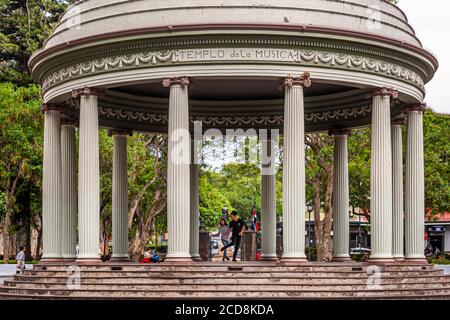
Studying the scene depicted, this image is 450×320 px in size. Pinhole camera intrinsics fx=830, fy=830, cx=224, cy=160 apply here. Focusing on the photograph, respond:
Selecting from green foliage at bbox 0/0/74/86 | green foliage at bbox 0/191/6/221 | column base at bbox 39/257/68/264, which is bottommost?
column base at bbox 39/257/68/264

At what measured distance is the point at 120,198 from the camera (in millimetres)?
36625

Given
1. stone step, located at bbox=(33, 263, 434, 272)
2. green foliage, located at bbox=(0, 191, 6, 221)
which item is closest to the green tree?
green foliage, located at bbox=(0, 191, 6, 221)

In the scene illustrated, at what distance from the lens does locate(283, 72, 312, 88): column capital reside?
92.0 ft

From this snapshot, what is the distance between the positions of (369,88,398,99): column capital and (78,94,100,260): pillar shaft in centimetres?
1004

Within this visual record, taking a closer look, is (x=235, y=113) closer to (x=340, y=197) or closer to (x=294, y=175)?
(x=340, y=197)

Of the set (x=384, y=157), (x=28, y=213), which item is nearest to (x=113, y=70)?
(x=384, y=157)

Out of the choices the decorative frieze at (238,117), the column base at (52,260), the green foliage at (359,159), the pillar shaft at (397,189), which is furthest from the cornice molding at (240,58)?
the green foliage at (359,159)

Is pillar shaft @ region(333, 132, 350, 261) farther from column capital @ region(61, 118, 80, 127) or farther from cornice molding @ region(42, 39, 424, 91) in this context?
column capital @ region(61, 118, 80, 127)

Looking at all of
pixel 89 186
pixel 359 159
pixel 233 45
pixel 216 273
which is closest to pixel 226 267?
pixel 216 273

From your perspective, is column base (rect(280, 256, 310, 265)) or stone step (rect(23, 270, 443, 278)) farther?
column base (rect(280, 256, 310, 265))

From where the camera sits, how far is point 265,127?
38.2m

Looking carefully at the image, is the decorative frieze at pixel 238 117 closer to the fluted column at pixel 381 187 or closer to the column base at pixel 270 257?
the fluted column at pixel 381 187

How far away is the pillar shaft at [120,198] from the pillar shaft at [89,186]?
22.4ft

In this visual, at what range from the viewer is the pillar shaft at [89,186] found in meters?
29.0
